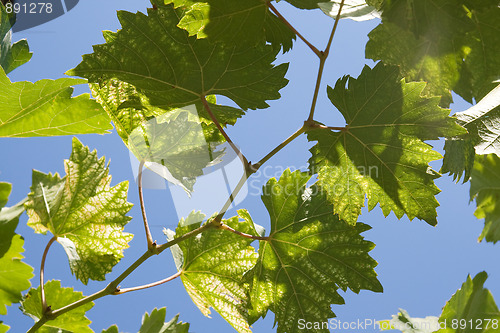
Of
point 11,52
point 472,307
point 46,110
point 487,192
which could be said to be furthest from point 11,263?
point 487,192

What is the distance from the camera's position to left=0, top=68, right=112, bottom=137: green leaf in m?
0.84

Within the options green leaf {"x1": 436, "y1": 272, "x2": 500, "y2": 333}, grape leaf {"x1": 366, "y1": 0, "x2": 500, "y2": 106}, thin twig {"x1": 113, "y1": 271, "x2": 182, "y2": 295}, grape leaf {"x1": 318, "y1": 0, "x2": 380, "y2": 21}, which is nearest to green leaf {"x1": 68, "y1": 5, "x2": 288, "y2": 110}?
grape leaf {"x1": 318, "y1": 0, "x2": 380, "y2": 21}

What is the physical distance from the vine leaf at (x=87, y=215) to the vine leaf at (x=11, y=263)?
114 mm

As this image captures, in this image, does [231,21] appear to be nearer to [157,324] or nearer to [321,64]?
[321,64]

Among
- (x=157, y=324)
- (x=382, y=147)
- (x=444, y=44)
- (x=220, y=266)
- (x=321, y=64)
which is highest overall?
(x=444, y=44)

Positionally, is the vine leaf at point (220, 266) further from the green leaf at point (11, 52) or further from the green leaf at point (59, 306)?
the green leaf at point (11, 52)

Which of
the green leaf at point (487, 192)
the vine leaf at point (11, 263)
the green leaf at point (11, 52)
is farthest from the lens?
the green leaf at point (487, 192)

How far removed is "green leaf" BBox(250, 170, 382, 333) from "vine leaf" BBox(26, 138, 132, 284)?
1.08 feet

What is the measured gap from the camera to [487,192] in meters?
1.19

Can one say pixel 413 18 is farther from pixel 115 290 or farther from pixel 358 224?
pixel 115 290

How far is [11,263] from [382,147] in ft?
2.50

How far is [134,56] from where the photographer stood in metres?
0.83

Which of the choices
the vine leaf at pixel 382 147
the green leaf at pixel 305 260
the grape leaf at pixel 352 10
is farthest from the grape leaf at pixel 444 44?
the green leaf at pixel 305 260

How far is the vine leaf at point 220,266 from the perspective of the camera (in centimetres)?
96
